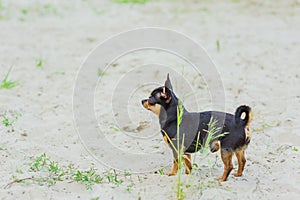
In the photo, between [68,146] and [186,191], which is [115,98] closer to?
[68,146]

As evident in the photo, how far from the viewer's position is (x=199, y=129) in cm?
340

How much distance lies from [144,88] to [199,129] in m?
2.00

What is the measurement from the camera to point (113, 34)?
23.1 feet

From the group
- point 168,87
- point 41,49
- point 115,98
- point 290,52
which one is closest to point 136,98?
point 115,98

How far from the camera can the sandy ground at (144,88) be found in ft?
11.0

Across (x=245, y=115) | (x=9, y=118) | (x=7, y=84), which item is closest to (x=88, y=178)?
(x=245, y=115)

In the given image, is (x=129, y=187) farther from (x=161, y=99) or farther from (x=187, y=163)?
(x=161, y=99)

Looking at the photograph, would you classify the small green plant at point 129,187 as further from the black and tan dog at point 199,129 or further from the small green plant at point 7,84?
the small green plant at point 7,84

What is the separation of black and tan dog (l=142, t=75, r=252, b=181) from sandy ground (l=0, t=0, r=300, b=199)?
0.17 metres

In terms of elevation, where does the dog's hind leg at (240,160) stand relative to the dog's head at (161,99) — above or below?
below

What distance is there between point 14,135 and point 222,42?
11.8 feet

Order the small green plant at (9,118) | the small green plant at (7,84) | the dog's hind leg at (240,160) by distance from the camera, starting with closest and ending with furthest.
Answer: the dog's hind leg at (240,160) → the small green plant at (9,118) → the small green plant at (7,84)

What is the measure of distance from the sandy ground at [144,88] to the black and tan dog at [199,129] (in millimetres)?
168

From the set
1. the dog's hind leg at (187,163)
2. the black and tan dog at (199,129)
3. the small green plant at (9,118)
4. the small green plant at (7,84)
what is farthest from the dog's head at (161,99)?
the small green plant at (7,84)
